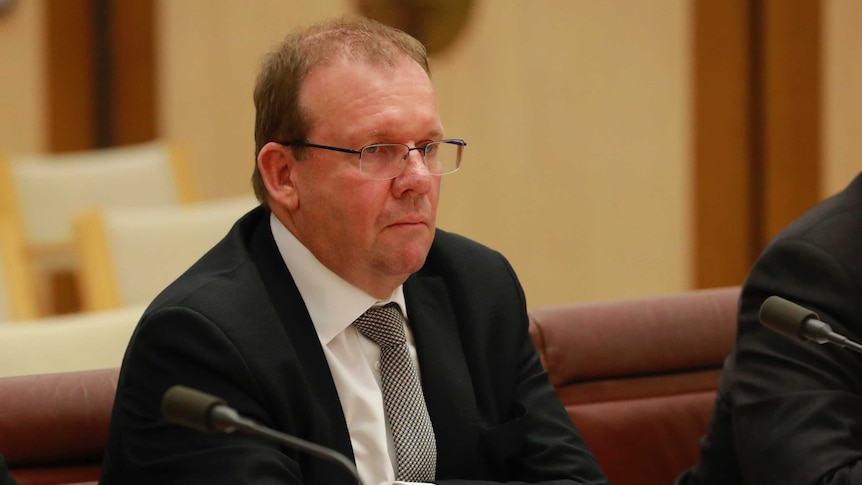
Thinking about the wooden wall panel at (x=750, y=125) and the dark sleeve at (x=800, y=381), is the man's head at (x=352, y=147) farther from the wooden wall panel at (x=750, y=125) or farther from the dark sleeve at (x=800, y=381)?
the wooden wall panel at (x=750, y=125)

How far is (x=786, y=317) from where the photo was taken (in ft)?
5.03

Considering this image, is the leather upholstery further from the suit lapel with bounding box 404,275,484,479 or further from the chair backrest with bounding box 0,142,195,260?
the chair backrest with bounding box 0,142,195,260

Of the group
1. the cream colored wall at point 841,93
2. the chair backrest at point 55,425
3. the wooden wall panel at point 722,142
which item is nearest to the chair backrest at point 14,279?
the chair backrest at point 55,425

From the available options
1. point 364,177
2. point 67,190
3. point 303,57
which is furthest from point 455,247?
point 67,190

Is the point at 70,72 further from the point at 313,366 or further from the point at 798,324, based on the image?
the point at 798,324

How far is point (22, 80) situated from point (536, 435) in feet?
13.3

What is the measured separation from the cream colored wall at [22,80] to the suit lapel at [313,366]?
390 centimetres

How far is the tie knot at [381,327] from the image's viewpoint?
1.83 meters

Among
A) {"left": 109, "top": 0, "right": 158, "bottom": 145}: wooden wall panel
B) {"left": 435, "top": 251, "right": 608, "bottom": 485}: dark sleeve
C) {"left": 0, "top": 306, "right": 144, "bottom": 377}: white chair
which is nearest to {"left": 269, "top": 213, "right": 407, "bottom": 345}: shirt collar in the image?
{"left": 435, "top": 251, "right": 608, "bottom": 485}: dark sleeve

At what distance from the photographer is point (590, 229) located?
518 cm

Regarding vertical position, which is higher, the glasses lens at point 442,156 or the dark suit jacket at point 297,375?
the glasses lens at point 442,156

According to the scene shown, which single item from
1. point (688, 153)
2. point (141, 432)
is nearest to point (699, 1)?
point (688, 153)

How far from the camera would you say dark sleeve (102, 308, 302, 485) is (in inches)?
63.8

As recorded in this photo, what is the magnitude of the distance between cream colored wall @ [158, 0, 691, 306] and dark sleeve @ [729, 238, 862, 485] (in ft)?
10.2
